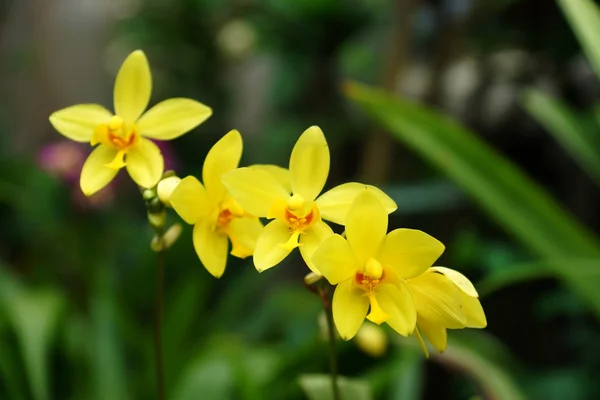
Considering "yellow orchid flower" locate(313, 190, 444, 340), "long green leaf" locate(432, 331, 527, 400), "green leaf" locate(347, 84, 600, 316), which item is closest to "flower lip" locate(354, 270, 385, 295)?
"yellow orchid flower" locate(313, 190, 444, 340)

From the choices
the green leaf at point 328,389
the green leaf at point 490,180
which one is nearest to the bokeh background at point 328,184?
the green leaf at point 490,180

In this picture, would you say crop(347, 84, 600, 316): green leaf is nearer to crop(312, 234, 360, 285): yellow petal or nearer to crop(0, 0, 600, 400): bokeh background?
crop(0, 0, 600, 400): bokeh background

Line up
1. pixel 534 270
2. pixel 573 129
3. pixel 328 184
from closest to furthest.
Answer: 1. pixel 534 270
2. pixel 573 129
3. pixel 328 184

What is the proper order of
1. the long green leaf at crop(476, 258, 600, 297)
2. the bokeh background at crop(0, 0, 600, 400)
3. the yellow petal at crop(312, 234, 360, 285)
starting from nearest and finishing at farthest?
the yellow petal at crop(312, 234, 360, 285) < the long green leaf at crop(476, 258, 600, 297) < the bokeh background at crop(0, 0, 600, 400)

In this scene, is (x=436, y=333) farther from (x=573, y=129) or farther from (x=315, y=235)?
(x=573, y=129)

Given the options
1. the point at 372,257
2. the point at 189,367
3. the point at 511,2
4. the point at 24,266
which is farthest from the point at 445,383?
the point at 24,266

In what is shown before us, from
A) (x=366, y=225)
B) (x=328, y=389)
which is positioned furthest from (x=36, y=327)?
(x=366, y=225)

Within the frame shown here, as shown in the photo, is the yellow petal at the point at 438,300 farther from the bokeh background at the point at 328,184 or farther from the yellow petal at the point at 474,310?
the bokeh background at the point at 328,184
